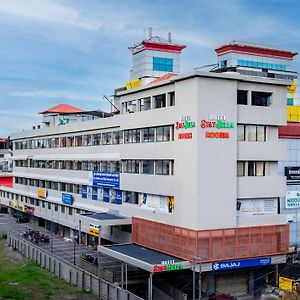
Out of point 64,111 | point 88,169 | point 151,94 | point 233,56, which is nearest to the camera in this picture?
point 151,94

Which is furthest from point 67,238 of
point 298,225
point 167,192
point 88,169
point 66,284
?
point 298,225

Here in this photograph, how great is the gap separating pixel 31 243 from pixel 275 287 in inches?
1388

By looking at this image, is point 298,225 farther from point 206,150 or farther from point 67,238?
point 67,238

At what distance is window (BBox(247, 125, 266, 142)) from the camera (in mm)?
49219

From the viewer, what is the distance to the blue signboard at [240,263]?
44984 millimetres

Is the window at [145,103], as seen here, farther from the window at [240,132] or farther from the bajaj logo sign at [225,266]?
the bajaj logo sign at [225,266]

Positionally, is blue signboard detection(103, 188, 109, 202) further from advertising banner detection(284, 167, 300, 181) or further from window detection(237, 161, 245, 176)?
advertising banner detection(284, 167, 300, 181)

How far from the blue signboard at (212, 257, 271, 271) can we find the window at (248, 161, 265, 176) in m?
7.90

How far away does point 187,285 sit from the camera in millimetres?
48500

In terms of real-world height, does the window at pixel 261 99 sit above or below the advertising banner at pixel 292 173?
above

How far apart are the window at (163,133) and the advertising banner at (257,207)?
918 centimetres

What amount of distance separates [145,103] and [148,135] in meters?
3.65

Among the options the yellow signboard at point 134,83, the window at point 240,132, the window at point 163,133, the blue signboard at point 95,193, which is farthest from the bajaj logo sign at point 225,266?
the yellow signboard at point 134,83

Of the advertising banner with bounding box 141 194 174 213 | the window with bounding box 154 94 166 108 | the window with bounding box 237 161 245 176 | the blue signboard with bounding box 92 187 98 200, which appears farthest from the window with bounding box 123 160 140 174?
the window with bounding box 237 161 245 176
